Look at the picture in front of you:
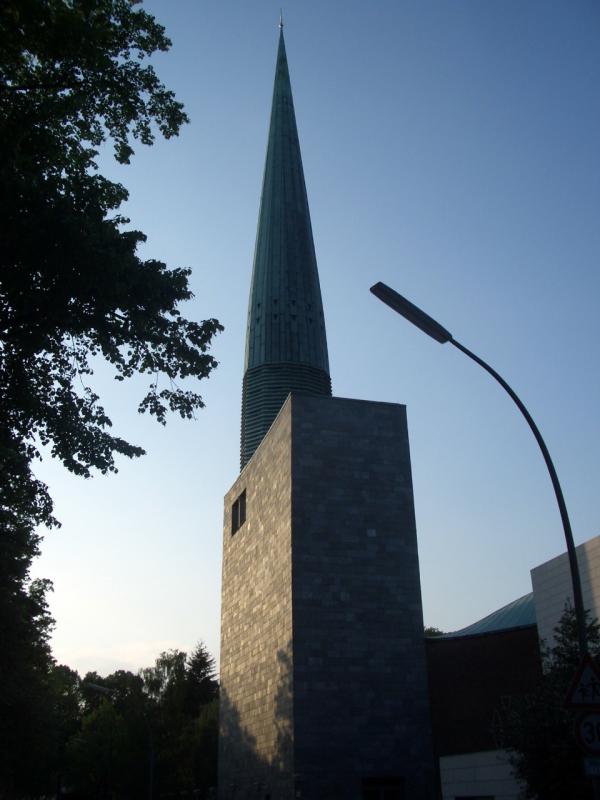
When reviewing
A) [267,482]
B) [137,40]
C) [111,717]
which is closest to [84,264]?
[137,40]

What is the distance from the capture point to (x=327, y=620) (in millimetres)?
27812

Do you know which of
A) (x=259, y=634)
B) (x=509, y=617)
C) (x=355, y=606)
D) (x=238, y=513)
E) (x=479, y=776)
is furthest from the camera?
(x=238, y=513)

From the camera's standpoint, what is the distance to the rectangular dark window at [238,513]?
39.4 metres

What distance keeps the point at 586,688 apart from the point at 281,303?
4054cm

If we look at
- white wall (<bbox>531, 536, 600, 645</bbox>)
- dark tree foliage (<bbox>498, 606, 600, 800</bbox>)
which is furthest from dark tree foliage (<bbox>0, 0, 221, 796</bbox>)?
white wall (<bbox>531, 536, 600, 645</bbox>)

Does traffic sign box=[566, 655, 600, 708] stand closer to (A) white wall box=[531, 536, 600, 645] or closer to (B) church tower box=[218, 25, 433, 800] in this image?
(A) white wall box=[531, 536, 600, 645]

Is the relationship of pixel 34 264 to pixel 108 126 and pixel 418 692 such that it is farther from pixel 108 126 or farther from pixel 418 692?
pixel 418 692

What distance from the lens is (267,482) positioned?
3409 cm

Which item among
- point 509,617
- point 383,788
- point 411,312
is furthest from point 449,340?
point 509,617

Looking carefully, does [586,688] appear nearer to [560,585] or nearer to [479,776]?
[479,776]

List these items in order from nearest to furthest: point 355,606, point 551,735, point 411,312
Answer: point 411,312, point 551,735, point 355,606

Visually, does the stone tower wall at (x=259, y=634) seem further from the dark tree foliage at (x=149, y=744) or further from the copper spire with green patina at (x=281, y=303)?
the dark tree foliage at (x=149, y=744)

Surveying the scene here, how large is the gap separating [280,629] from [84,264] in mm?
18829

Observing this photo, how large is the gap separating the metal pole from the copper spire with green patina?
30269 mm
